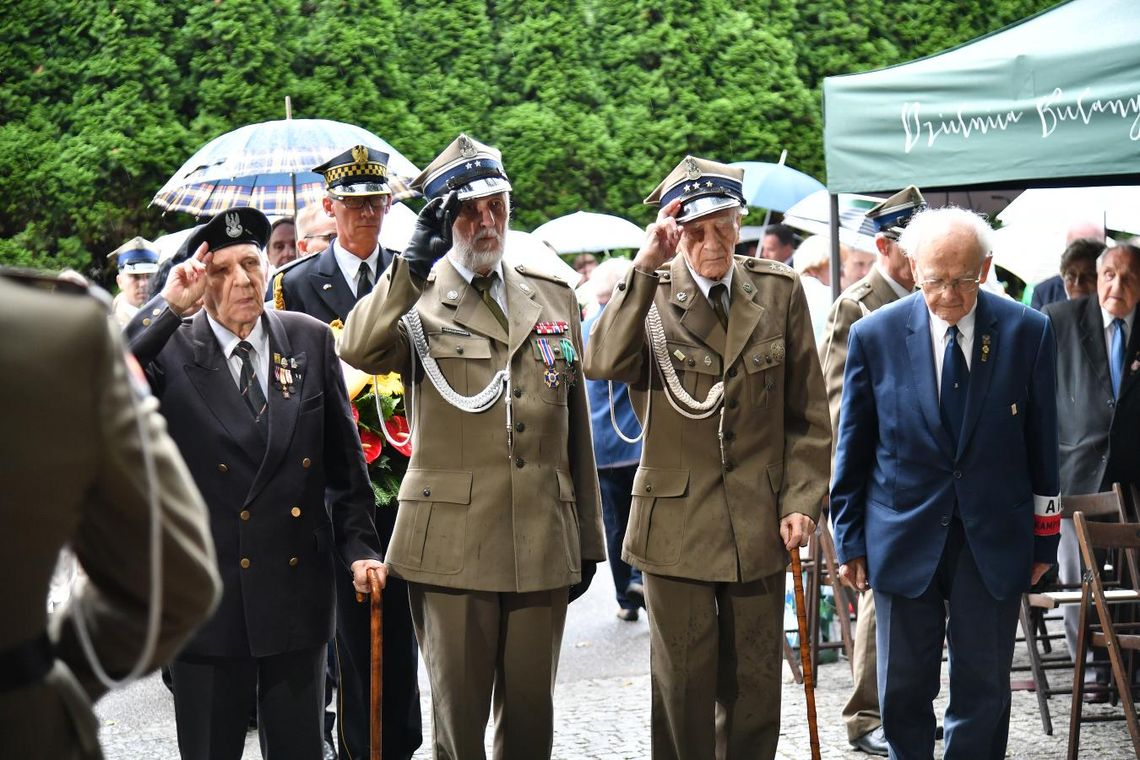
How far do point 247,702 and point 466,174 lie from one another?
1903 millimetres

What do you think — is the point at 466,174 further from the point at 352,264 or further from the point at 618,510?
the point at 618,510

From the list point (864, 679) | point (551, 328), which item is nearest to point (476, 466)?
point (551, 328)

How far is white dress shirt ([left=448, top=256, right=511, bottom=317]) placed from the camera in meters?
5.39

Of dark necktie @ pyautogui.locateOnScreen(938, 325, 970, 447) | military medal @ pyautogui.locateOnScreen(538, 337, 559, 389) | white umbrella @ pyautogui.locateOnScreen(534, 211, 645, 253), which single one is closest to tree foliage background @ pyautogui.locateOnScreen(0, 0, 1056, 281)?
white umbrella @ pyautogui.locateOnScreen(534, 211, 645, 253)

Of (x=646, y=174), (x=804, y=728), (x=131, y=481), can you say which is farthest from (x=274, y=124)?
(x=646, y=174)

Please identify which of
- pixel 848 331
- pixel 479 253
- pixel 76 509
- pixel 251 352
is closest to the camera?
pixel 76 509

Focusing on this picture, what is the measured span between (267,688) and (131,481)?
251 cm

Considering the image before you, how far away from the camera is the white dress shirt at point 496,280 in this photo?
5.39 m

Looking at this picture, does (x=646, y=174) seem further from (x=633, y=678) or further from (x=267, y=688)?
(x=267, y=688)

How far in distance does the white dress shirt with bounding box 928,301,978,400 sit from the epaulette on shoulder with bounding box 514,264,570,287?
1.36 meters

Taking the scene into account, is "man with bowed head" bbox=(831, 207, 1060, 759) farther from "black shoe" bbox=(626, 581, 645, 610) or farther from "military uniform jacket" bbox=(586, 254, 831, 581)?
"black shoe" bbox=(626, 581, 645, 610)

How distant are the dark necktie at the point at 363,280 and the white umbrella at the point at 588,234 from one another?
905 centimetres

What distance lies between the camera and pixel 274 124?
870 centimetres

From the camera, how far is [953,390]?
553 centimetres
